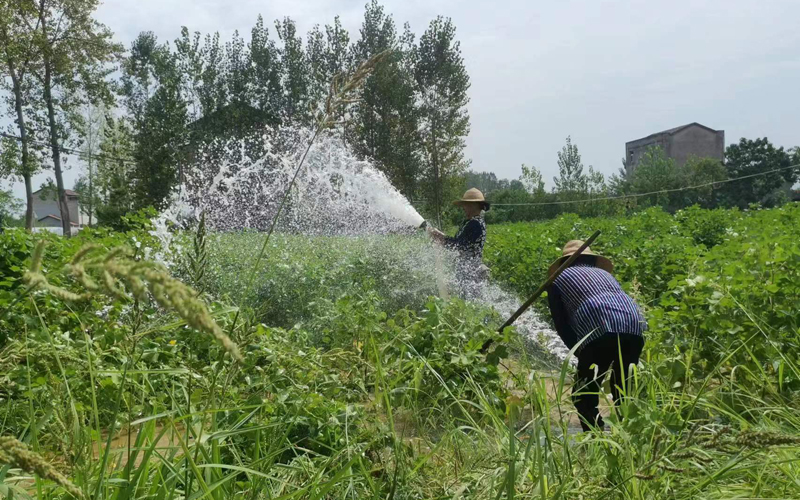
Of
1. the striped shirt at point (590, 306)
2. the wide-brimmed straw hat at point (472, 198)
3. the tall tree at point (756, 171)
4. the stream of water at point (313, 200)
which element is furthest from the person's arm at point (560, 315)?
the tall tree at point (756, 171)

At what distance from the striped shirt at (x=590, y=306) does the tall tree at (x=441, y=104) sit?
112ft

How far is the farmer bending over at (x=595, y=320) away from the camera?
14.9ft

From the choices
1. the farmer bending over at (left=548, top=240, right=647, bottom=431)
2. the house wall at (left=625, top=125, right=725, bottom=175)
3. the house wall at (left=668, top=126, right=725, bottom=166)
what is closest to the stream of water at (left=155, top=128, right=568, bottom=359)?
the farmer bending over at (left=548, top=240, right=647, bottom=431)

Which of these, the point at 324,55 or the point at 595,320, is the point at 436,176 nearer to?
the point at 324,55

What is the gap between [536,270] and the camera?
1245cm

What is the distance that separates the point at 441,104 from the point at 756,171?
3852 centimetres

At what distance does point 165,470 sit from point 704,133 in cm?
9391

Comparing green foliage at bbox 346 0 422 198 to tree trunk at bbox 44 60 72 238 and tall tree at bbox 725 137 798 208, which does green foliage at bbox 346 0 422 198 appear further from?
tall tree at bbox 725 137 798 208

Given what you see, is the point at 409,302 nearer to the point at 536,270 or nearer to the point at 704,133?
the point at 536,270

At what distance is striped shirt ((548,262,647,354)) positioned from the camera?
179 inches

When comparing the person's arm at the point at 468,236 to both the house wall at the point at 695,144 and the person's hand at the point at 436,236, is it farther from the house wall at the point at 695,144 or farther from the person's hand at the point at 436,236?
the house wall at the point at 695,144

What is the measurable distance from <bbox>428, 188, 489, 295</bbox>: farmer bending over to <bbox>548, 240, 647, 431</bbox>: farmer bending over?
11.3 ft

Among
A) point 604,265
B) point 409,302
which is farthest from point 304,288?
point 604,265

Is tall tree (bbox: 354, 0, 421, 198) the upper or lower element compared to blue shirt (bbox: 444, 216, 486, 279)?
upper
